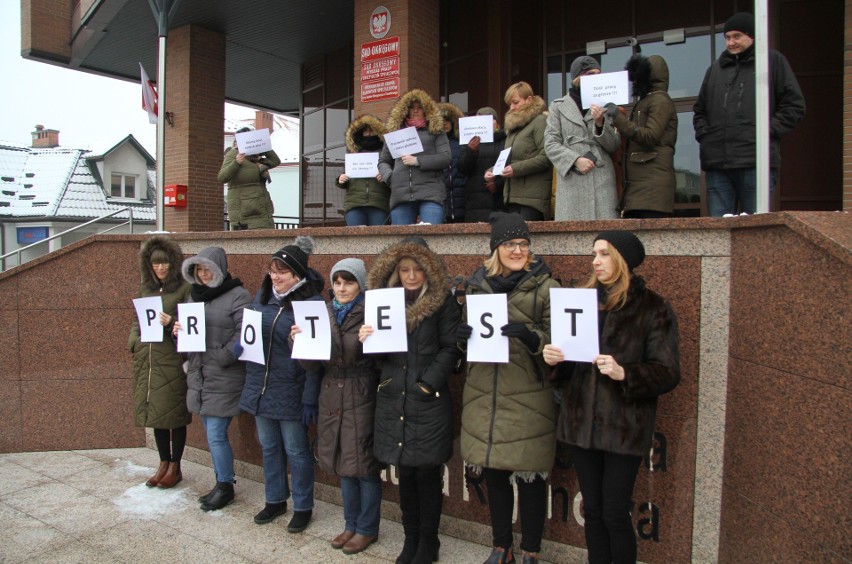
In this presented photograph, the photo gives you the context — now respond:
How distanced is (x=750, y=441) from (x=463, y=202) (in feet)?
11.0

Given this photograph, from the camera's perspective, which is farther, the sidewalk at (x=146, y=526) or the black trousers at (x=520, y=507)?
the sidewalk at (x=146, y=526)

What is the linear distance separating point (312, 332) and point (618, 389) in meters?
1.93

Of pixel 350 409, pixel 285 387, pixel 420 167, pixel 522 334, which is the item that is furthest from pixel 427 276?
pixel 420 167

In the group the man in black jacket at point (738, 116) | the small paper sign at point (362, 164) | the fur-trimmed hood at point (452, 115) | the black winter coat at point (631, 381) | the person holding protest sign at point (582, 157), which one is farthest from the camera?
the small paper sign at point (362, 164)

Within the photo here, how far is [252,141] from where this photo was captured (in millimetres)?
7129

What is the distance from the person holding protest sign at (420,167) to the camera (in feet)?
18.1

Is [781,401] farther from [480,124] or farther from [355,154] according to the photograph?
[355,154]

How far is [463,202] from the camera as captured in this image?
19.2 feet

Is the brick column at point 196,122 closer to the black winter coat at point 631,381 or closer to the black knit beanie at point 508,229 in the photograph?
the black knit beanie at point 508,229

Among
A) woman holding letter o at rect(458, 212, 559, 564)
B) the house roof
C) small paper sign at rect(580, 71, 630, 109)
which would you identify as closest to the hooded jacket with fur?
woman holding letter o at rect(458, 212, 559, 564)

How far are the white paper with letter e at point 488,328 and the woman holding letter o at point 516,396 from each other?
6 cm

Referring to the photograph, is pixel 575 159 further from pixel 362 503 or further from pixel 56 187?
pixel 56 187

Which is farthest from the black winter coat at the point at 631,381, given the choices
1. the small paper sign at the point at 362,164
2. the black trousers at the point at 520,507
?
the small paper sign at the point at 362,164

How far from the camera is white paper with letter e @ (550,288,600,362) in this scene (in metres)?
3.07
